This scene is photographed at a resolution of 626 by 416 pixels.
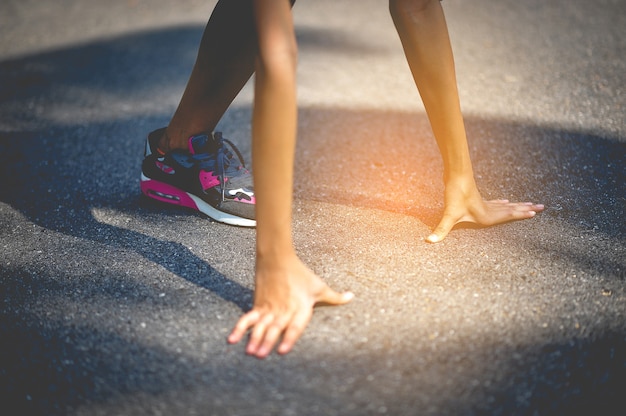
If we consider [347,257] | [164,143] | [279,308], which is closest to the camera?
[279,308]

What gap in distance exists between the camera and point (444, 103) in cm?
162

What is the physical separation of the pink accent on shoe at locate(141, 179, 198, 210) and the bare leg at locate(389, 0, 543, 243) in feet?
2.86

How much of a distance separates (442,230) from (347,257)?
Answer: 319 millimetres

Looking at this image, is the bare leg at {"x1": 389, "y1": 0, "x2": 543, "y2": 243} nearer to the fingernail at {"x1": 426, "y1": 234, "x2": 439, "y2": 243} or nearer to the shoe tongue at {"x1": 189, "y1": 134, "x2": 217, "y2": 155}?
the fingernail at {"x1": 426, "y1": 234, "x2": 439, "y2": 243}

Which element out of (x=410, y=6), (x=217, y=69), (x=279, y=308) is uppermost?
(x=410, y=6)

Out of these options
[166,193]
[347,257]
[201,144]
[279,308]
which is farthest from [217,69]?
[279,308]

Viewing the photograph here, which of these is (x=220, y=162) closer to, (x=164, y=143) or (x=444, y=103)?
(x=164, y=143)

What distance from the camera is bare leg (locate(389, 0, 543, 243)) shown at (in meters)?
1.55

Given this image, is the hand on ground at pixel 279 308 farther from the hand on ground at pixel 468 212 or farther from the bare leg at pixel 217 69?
the bare leg at pixel 217 69

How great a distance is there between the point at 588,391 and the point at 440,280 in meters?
0.48

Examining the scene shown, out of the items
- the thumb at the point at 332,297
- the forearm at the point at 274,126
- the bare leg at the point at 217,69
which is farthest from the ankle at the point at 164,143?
the thumb at the point at 332,297

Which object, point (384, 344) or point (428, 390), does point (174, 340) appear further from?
point (428, 390)

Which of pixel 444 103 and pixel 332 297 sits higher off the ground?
pixel 444 103

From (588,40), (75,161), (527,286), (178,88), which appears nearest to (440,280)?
(527,286)
